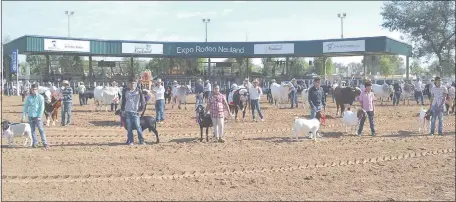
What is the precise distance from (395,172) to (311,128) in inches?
165

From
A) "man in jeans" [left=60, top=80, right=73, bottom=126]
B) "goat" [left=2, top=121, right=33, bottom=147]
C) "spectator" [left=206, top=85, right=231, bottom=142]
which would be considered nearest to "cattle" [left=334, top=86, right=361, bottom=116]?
"spectator" [left=206, top=85, right=231, bottom=142]

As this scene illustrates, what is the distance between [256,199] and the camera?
7871 millimetres

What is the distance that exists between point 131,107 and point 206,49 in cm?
3857

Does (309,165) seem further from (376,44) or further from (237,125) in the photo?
(376,44)

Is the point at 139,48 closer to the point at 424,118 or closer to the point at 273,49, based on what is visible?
the point at 273,49

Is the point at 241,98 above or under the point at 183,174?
above

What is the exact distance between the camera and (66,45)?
47.1 m

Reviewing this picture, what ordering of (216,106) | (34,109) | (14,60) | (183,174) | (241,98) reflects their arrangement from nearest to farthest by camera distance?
(183,174)
(34,109)
(216,106)
(241,98)
(14,60)

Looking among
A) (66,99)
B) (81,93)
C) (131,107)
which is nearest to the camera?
(131,107)

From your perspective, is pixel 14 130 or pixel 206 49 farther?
pixel 206 49

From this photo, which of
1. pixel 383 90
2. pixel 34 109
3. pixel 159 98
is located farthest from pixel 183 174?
pixel 383 90

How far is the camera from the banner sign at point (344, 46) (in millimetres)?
47062

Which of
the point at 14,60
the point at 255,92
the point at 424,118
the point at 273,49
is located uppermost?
the point at 273,49

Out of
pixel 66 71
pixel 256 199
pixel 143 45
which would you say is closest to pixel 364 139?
pixel 256 199
